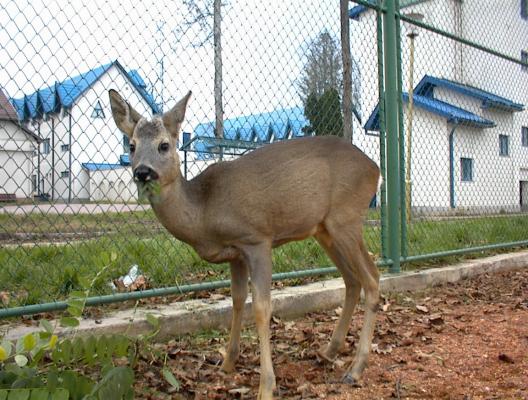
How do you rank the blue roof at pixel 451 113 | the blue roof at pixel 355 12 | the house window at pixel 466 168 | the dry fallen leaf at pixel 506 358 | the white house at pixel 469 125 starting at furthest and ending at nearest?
1. the blue roof at pixel 451 113
2. the house window at pixel 466 168
3. the white house at pixel 469 125
4. the blue roof at pixel 355 12
5. the dry fallen leaf at pixel 506 358

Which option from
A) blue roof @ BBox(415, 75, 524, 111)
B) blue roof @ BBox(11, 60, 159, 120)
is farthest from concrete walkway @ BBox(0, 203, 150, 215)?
blue roof @ BBox(415, 75, 524, 111)

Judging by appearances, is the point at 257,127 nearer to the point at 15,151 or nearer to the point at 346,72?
the point at 15,151

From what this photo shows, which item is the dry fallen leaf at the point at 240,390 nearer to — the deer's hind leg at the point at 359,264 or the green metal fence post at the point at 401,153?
the deer's hind leg at the point at 359,264

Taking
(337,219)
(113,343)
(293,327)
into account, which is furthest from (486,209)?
(113,343)

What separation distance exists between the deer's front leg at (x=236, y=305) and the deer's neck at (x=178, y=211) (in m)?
0.43

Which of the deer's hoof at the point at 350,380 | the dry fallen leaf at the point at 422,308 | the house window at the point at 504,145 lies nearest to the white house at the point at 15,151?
the deer's hoof at the point at 350,380

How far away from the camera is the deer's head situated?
2.91m

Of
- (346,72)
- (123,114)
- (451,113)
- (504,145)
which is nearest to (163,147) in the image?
(123,114)

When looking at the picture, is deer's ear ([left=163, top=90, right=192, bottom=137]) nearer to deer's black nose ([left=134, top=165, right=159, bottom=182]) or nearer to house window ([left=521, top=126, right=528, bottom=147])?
deer's black nose ([left=134, top=165, right=159, bottom=182])

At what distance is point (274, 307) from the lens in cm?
453

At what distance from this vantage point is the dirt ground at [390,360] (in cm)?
309

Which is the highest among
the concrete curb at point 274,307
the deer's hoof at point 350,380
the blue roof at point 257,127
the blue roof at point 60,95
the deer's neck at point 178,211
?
the blue roof at point 60,95

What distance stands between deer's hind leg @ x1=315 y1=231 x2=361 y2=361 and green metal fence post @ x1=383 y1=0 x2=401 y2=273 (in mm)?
2066

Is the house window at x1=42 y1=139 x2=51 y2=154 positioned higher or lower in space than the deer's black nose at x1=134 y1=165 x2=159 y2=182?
higher
